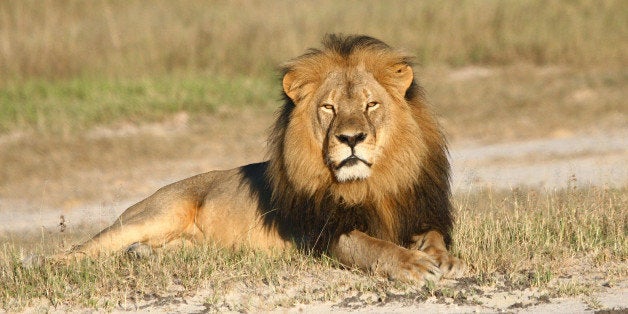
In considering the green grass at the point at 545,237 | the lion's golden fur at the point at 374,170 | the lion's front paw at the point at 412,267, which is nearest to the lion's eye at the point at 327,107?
the lion's golden fur at the point at 374,170

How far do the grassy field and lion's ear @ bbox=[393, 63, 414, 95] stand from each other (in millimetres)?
832

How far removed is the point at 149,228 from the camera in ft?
19.7

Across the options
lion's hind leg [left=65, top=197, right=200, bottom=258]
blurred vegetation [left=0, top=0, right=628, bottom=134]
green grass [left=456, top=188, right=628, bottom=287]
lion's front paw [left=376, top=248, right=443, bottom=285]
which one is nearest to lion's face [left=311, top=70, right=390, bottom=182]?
lion's front paw [left=376, top=248, right=443, bottom=285]

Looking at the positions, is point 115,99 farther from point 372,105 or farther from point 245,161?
point 372,105

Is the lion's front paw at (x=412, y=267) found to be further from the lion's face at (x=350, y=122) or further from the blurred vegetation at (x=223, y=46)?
the blurred vegetation at (x=223, y=46)

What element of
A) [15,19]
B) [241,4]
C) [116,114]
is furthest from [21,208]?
[241,4]

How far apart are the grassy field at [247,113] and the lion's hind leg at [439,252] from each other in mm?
106

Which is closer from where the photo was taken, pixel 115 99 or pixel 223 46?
pixel 115 99

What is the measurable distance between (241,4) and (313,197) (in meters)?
11.5

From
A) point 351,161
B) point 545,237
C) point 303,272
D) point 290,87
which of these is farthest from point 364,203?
point 545,237

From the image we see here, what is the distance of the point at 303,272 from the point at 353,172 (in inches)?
22.9

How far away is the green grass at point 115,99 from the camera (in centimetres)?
1146

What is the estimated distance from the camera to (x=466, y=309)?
4.49 meters

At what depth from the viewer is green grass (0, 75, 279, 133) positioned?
11461 mm
